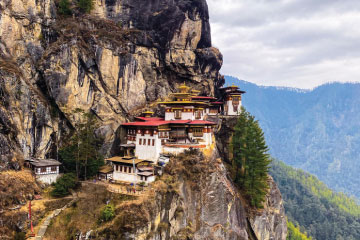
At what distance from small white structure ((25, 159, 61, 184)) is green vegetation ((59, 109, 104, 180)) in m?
2.03

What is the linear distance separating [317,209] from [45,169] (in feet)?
359

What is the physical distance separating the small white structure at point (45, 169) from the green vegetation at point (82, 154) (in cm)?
203

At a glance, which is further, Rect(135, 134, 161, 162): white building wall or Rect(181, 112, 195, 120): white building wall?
Rect(181, 112, 195, 120): white building wall

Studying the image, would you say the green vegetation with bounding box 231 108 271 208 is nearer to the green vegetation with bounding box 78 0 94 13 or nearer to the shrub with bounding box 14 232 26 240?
the shrub with bounding box 14 232 26 240

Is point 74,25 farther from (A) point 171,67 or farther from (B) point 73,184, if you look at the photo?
(B) point 73,184

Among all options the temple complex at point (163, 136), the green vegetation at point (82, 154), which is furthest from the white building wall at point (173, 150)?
the green vegetation at point (82, 154)

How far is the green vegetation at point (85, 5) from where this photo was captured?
180 ft

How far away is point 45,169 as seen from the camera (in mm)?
38406

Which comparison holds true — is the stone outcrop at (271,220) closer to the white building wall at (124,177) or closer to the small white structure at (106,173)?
the white building wall at (124,177)

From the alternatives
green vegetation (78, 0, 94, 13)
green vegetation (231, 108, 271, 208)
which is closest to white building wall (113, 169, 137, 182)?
green vegetation (231, 108, 271, 208)

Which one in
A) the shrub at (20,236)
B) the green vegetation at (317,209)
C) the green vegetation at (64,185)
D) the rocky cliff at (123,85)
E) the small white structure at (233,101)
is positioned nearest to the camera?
the shrub at (20,236)

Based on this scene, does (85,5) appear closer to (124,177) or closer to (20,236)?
(124,177)

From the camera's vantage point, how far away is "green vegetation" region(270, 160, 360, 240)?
336 ft

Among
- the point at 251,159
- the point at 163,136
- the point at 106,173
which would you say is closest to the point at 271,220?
the point at 251,159
